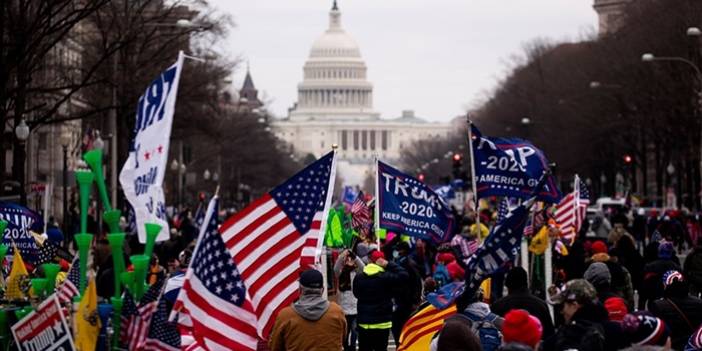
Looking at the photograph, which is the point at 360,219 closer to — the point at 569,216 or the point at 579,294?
the point at 569,216

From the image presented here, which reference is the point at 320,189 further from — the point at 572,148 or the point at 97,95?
the point at 572,148

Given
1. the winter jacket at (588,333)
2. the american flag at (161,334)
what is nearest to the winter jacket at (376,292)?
the american flag at (161,334)

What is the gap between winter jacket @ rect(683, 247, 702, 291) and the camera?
22609 mm

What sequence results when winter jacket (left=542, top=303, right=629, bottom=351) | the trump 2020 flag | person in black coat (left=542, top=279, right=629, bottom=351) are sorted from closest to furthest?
1. winter jacket (left=542, top=303, right=629, bottom=351)
2. person in black coat (left=542, top=279, right=629, bottom=351)
3. the trump 2020 flag

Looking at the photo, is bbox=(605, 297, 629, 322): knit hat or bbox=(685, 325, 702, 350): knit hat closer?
bbox=(685, 325, 702, 350): knit hat

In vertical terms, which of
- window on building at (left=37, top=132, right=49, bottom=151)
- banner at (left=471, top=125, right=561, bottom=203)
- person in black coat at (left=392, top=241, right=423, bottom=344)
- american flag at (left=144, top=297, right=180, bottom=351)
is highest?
window on building at (left=37, top=132, right=49, bottom=151)

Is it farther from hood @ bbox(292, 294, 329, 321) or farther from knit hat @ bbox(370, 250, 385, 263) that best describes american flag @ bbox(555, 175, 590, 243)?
hood @ bbox(292, 294, 329, 321)

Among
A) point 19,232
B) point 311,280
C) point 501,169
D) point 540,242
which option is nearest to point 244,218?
point 311,280

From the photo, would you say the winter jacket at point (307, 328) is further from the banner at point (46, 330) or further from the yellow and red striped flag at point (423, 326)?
the yellow and red striped flag at point (423, 326)

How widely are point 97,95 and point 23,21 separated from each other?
2342 cm

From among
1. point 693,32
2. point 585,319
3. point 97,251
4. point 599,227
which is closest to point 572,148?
point 693,32

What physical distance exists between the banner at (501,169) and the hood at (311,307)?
6927 mm

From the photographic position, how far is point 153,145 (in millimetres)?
13820

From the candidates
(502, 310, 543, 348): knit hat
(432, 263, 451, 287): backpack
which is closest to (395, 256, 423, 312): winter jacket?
(432, 263, 451, 287): backpack
